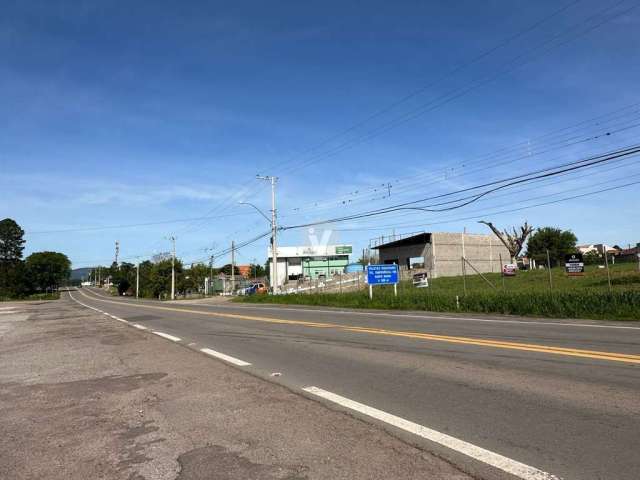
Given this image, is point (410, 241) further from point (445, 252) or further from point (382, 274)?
point (382, 274)

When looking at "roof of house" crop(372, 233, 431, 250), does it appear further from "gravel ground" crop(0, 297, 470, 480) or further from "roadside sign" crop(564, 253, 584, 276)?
"gravel ground" crop(0, 297, 470, 480)

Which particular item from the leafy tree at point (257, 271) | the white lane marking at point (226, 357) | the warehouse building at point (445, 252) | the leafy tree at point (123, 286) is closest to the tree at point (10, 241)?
the leafy tree at point (123, 286)

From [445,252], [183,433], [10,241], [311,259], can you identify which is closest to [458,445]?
[183,433]

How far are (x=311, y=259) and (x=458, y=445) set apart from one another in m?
97.2

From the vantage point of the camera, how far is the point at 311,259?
102 metres

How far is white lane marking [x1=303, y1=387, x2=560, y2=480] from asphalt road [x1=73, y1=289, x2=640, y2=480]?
0.02m

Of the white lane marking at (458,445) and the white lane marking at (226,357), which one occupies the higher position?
the white lane marking at (226,357)

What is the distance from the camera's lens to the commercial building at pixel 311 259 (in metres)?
101

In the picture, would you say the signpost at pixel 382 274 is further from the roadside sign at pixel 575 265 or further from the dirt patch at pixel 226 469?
the dirt patch at pixel 226 469

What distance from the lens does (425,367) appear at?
27.5ft

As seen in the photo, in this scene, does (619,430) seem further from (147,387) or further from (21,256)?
(21,256)

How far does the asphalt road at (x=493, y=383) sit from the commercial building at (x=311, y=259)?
8664 cm

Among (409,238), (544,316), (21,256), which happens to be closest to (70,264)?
(21,256)

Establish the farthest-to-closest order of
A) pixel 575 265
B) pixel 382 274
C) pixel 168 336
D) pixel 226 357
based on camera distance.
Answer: pixel 382 274 < pixel 575 265 < pixel 168 336 < pixel 226 357
